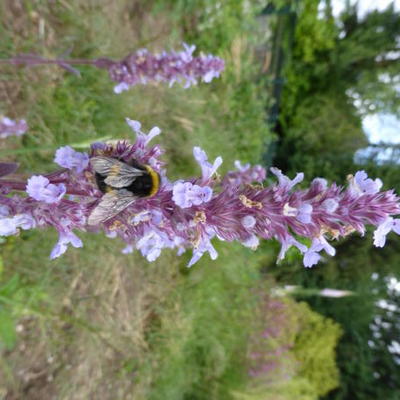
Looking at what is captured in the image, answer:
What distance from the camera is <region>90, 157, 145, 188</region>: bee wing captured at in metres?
1.66

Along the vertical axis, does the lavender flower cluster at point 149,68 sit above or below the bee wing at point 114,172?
below

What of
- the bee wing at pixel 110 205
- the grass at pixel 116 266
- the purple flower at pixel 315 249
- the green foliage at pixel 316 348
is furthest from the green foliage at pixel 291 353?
the bee wing at pixel 110 205

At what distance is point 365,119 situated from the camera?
29.0 ft

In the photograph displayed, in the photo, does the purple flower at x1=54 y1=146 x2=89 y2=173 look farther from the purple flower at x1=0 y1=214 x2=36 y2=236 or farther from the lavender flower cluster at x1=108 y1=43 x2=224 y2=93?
the lavender flower cluster at x1=108 y1=43 x2=224 y2=93

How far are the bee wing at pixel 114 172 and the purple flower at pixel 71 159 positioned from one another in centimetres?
8

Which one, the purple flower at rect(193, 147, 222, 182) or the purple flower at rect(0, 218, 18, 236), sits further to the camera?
the purple flower at rect(193, 147, 222, 182)

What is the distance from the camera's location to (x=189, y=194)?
161cm

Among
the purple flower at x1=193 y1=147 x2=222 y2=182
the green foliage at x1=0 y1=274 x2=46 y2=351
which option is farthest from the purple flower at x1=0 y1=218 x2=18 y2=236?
the green foliage at x1=0 y1=274 x2=46 y2=351

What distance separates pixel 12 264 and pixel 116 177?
107 inches

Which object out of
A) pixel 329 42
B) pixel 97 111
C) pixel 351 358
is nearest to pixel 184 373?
pixel 97 111

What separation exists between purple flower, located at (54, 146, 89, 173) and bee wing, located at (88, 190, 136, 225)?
181 millimetres

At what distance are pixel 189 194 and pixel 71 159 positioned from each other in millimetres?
510

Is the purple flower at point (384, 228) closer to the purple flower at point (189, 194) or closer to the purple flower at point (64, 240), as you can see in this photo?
the purple flower at point (189, 194)

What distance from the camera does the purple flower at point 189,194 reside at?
1.59 meters
